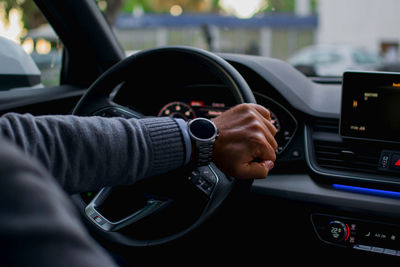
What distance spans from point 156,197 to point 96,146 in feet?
1.76

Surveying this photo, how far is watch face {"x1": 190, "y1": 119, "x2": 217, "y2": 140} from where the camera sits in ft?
4.06

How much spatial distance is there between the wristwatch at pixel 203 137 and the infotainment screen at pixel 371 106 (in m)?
0.79

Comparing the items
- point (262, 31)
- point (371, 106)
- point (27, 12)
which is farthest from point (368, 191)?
point (262, 31)

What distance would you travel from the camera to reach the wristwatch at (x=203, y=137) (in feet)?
4.02

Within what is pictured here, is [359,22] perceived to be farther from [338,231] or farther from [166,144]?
[166,144]

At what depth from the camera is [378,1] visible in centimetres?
1565

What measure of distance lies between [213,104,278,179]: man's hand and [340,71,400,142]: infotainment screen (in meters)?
0.68

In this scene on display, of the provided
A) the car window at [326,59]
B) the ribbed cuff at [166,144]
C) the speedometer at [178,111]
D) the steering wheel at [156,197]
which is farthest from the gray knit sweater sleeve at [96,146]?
the car window at [326,59]

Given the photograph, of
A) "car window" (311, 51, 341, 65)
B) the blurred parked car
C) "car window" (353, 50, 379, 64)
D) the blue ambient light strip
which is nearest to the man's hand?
the blue ambient light strip

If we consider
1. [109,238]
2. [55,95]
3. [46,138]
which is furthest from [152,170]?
[55,95]

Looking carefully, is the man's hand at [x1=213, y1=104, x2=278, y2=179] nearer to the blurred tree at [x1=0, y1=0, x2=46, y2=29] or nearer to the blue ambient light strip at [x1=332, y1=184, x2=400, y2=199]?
the blue ambient light strip at [x1=332, y1=184, x2=400, y2=199]

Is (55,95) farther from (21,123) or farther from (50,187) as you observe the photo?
(50,187)

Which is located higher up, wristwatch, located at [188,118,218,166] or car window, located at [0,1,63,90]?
car window, located at [0,1,63,90]

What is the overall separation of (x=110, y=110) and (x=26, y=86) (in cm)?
80
